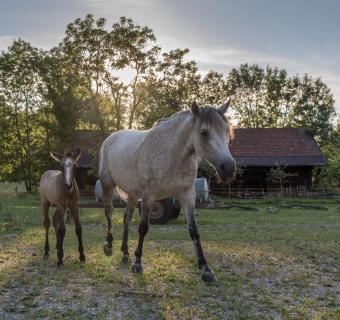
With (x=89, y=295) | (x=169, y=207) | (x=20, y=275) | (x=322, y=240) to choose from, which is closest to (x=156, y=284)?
(x=89, y=295)

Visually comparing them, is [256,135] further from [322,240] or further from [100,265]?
[100,265]

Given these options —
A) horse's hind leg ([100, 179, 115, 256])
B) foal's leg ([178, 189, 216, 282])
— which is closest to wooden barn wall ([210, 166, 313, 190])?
horse's hind leg ([100, 179, 115, 256])

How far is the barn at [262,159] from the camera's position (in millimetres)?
38312

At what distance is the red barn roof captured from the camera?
3859 centimetres

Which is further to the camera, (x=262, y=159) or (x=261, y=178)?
(x=261, y=178)

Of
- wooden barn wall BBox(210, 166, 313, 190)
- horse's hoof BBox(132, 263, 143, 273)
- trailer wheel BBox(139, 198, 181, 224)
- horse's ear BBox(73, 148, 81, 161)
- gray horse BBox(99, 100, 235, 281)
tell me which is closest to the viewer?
gray horse BBox(99, 100, 235, 281)

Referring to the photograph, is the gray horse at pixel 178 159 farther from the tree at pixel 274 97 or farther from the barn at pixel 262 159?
the tree at pixel 274 97

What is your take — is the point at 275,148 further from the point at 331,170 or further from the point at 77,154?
the point at 77,154

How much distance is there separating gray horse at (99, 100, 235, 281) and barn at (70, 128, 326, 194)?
29.1m

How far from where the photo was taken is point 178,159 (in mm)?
7062

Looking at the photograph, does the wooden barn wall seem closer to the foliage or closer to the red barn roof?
the red barn roof

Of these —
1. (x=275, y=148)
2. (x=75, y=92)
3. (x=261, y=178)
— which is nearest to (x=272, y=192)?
(x=261, y=178)

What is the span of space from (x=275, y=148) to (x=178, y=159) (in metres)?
35.1

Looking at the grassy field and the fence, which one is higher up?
the fence
